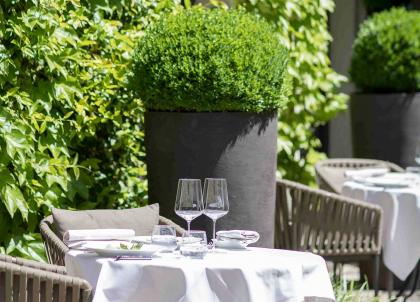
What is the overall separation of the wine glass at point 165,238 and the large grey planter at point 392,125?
5.96m

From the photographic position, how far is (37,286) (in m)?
4.13

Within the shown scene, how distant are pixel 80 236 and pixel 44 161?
1634 mm

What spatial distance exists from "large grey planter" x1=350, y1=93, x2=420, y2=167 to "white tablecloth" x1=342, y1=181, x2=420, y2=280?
305 centimetres

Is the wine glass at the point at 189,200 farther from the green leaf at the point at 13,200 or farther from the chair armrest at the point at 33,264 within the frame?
the green leaf at the point at 13,200

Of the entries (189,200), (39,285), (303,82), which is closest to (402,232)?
(303,82)

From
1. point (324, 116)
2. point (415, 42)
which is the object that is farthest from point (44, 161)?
point (415, 42)

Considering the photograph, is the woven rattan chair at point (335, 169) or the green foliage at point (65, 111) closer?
the green foliage at point (65, 111)

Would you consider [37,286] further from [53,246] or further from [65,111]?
[65,111]

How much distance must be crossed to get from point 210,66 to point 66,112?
1057 mm

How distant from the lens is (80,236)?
465cm

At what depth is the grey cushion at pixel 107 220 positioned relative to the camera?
5.07m

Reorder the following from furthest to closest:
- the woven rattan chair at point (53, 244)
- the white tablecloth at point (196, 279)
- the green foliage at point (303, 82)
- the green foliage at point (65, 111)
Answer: the green foliage at point (303, 82) < the green foliage at point (65, 111) < the woven rattan chair at point (53, 244) < the white tablecloth at point (196, 279)

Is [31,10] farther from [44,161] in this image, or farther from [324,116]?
[324,116]

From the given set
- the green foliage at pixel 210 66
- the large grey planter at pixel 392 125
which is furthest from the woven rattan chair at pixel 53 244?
the large grey planter at pixel 392 125
